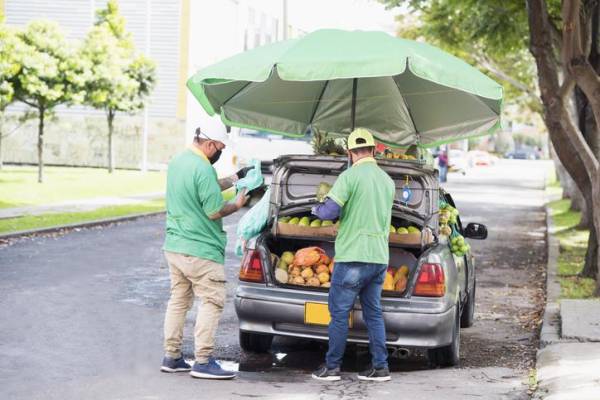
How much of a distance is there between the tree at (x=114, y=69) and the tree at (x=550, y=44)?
471 inches

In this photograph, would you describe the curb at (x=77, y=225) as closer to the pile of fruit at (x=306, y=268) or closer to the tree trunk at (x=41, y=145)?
the tree trunk at (x=41, y=145)

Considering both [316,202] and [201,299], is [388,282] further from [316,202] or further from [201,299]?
[201,299]

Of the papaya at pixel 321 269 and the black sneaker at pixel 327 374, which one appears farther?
the papaya at pixel 321 269

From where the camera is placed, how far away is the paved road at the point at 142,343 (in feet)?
22.6

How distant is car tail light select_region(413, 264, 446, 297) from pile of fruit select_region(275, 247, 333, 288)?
0.70m

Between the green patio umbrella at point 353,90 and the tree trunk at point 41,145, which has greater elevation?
the green patio umbrella at point 353,90

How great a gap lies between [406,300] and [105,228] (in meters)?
11.6

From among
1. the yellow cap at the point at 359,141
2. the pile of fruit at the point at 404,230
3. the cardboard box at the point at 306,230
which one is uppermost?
the yellow cap at the point at 359,141

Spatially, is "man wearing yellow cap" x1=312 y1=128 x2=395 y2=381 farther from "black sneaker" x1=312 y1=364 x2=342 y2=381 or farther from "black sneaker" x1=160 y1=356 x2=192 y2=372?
"black sneaker" x1=160 y1=356 x2=192 y2=372

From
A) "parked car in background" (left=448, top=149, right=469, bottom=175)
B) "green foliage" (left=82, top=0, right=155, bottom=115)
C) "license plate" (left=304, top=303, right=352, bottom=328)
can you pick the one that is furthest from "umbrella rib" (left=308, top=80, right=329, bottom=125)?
"parked car in background" (left=448, top=149, right=469, bottom=175)

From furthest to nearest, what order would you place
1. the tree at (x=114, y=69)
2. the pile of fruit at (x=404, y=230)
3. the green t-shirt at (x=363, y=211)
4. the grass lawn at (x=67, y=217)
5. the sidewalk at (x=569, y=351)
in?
the tree at (x=114, y=69) < the grass lawn at (x=67, y=217) < the pile of fruit at (x=404, y=230) < the green t-shirt at (x=363, y=211) < the sidewalk at (x=569, y=351)

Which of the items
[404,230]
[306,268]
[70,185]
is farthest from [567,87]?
[70,185]

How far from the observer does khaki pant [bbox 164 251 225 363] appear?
7.21 metres

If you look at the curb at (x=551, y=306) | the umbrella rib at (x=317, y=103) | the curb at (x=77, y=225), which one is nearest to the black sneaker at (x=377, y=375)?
the curb at (x=551, y=306)
